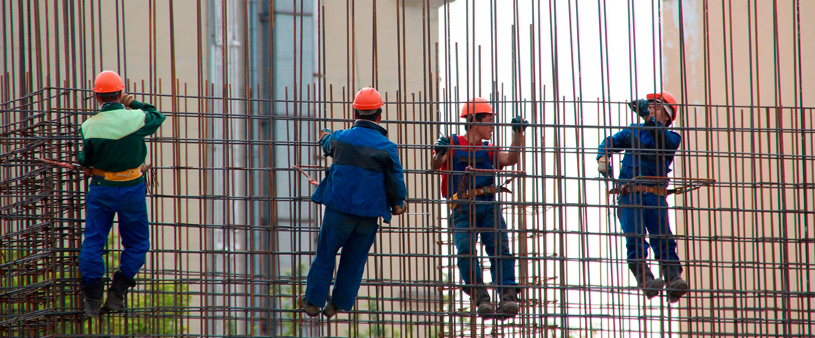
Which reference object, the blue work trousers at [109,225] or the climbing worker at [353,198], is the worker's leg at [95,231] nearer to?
the blue work trousers at [109,225]

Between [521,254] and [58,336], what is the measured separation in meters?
4.45

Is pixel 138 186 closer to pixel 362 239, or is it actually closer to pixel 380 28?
pixel 362 239

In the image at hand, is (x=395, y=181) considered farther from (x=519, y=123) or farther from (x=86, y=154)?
(x=86, y=154)

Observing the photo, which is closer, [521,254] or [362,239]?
[362,239]

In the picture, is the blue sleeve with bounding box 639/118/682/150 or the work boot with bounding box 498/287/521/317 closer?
the work boot with bounding box 498/287/521/317

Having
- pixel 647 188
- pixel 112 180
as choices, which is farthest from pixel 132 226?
pixel 647 188

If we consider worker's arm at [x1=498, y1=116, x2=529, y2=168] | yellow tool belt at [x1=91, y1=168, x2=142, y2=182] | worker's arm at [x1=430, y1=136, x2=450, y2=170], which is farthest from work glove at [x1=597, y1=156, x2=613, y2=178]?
yellow tool belt at [x1=91, y1=168, x2=142, y2=182]

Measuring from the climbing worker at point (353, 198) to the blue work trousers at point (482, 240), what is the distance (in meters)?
0.98

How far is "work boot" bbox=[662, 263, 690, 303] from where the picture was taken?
9.98m

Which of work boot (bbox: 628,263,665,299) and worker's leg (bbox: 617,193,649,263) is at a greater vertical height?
worker's leg (bbox: 617,193,649,263)

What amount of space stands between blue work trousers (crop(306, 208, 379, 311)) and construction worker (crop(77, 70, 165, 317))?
1.59 metres

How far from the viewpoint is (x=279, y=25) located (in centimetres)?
1858

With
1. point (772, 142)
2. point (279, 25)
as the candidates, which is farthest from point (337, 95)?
point (772, 142)

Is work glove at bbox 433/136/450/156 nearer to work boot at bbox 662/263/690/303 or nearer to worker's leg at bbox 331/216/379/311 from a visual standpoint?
worker's leg at bbox 331/216/379/311
